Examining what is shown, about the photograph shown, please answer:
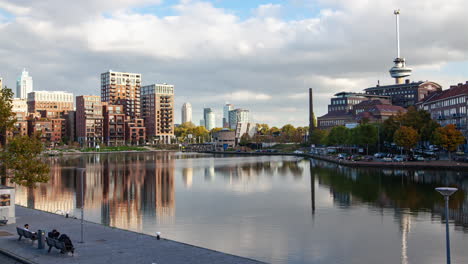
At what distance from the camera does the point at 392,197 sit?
52062mm

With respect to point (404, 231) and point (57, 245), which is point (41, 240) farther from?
point (404, 231)

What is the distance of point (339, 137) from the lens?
140875 mm

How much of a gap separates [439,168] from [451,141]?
1021 cm

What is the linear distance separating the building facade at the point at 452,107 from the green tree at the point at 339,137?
25.4 meters

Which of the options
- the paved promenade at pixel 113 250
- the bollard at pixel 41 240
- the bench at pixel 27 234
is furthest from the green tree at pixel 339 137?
the bollard at pixel 41 240

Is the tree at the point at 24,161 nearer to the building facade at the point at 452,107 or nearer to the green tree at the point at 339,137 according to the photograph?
the building facade at the point at 452,107

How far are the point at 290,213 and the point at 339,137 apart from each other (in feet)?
334

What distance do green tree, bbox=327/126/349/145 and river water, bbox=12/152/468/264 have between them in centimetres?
6117

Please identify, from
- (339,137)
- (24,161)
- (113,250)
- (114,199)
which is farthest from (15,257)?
(339,137)

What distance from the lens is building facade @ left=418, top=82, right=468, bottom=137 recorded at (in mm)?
113812

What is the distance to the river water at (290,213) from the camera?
29.1 metres

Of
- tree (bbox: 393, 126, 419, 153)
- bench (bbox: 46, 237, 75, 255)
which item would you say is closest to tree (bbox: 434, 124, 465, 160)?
tree (bbox: 393, 126, 419, 153)

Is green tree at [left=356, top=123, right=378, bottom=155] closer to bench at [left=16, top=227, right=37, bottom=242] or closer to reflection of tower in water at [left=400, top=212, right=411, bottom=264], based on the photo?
reflection of tower in water at [left=400, top=212, right=411, bottom=264]

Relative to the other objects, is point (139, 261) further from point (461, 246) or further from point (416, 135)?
point (416, 135)
